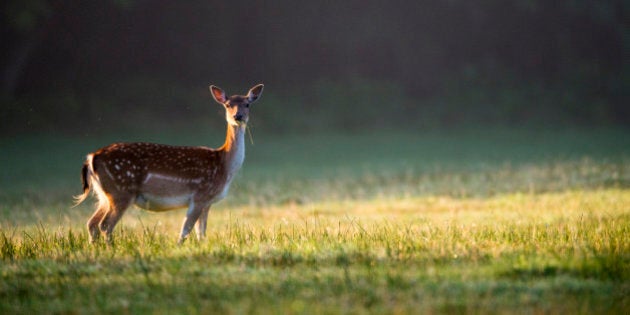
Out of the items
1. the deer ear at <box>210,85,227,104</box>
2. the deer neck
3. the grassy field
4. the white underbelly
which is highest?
the deer ear at <box>210,85,227,104</box>

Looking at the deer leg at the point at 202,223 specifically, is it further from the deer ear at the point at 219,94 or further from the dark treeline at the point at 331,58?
the dark treeline at the point at 331,58

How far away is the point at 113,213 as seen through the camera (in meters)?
9.69

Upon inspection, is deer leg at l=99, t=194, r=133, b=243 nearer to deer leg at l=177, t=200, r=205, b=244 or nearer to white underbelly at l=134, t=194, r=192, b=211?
white underbelly at l=134, t=194, r=192, b=211

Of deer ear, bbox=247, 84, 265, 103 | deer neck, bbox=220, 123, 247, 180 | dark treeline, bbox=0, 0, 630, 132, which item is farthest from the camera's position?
dark treeline, bbox=0, 0, 630, 132

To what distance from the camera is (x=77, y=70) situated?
3362cm

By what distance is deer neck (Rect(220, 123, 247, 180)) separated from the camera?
33.6ft

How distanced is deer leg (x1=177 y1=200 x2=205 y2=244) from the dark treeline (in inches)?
822

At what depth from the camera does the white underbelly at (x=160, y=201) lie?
9.89 m

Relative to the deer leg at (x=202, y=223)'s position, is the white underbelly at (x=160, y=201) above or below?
above

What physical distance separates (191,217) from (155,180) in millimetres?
549

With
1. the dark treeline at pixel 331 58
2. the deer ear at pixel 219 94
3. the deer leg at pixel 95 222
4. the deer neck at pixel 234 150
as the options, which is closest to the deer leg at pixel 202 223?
the deer neck at pixel 234 150

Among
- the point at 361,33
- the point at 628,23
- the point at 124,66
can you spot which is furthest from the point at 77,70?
the point at 628,23

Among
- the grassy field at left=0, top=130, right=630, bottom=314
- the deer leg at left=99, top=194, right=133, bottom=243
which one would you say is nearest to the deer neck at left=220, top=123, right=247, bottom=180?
the grassy field at left=0, top=130, right=630, bottom=314

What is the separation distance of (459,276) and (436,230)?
236 centimetres
